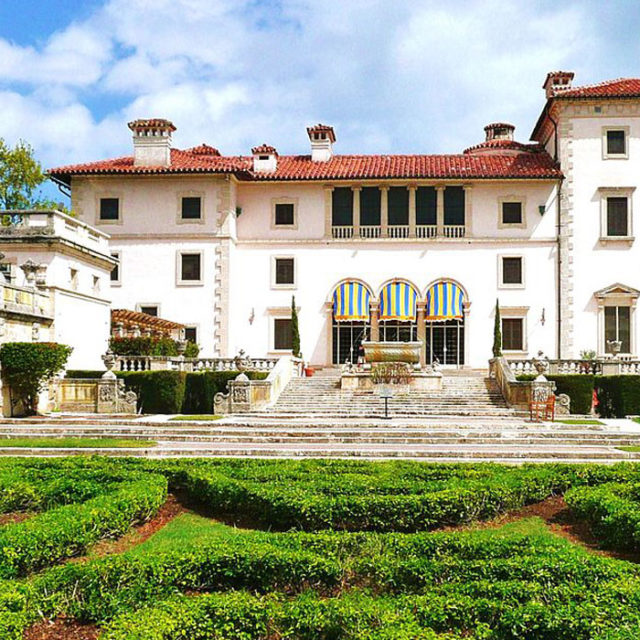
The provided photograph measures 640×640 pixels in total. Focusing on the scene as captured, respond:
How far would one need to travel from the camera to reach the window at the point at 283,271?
42719mm

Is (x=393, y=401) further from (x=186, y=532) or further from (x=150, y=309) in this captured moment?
(x=186, y=532)

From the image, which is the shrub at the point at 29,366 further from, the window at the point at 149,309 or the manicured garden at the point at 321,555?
the window at the point at 149,309

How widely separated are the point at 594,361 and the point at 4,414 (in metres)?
22.2

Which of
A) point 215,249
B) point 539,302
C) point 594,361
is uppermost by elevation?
point 215,249

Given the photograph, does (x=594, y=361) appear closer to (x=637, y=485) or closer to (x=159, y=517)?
(x=637, y=485)

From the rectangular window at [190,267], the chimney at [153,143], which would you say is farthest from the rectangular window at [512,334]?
the chimney at [153,143]

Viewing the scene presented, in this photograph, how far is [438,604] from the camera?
7.14 m

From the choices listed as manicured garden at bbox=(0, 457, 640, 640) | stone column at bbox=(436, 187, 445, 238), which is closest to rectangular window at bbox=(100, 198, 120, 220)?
stone column at bbox=(436, 187, 445, 238)

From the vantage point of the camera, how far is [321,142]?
45.6 m

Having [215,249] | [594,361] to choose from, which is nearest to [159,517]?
[594,361]

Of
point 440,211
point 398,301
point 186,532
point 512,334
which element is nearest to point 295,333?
point 398,301

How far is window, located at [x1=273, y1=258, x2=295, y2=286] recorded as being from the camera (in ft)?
140

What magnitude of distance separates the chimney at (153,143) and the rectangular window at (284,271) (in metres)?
8.16

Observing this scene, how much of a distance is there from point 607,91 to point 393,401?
2171cm
